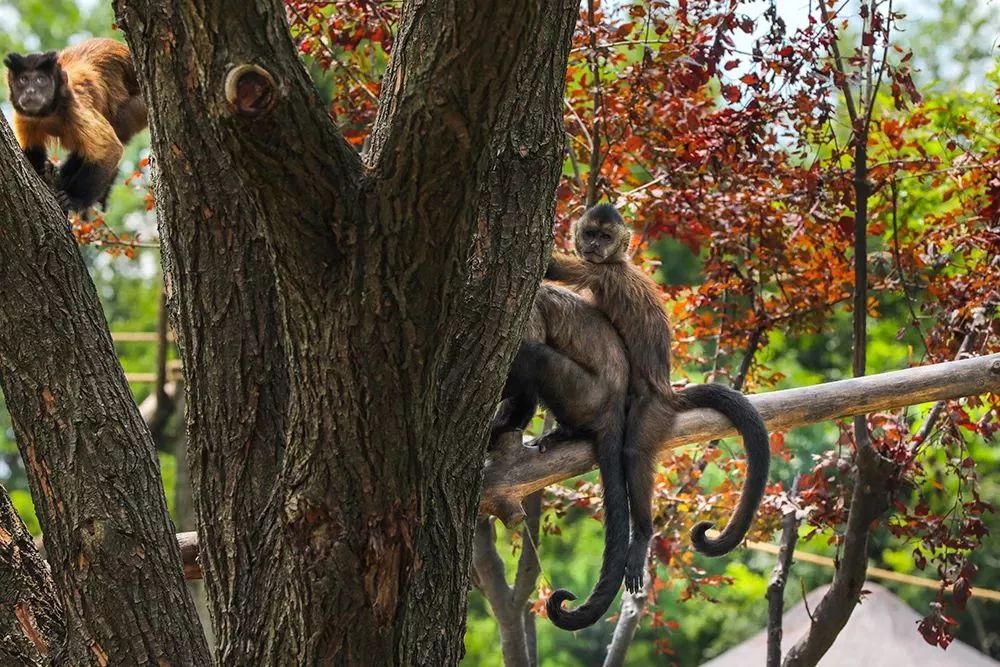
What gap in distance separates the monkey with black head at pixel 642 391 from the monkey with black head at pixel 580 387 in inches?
2.4

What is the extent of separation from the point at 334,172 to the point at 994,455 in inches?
506

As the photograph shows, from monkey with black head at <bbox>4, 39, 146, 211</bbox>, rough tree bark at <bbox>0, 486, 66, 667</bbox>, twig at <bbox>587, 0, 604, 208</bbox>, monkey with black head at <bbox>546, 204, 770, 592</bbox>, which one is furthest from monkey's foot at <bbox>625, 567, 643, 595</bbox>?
monkey with black head at <bbox>4, 39, 146, 211</bbox>

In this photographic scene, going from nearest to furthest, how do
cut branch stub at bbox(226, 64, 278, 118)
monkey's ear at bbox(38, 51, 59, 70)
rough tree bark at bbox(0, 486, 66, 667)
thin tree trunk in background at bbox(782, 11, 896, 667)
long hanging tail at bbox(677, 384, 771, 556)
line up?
cut branch stub at bbox(226, 64, 278, 118) < rough tree bark at bbox(0, 486, 66, 667) < long hanging tail at bbox(677, 384, 771, 556) < thin tree trunk in background at bbox(782, 11, 896, 667) < monkey's ear at bbox(38, 51, 59, 70)

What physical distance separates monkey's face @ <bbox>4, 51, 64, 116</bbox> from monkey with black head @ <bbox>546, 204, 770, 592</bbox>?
299 centimetres

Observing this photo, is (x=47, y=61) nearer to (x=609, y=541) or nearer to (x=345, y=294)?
(x=609, y=541)

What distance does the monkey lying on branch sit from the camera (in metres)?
4.67

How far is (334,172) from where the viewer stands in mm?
2574

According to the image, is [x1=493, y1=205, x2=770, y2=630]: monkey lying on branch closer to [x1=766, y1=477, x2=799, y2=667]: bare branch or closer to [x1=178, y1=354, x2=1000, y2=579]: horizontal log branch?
[x1=178, y1=354, x2=1000, y2=579]: horizontal log branch

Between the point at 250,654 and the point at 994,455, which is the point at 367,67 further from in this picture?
the point at 994,455

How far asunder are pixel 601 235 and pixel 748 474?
3.99 ft

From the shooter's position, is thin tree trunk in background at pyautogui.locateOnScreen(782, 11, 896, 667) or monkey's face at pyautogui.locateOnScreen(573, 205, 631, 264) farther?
thin tree trunk in background at pyautogui.locateOnScreen(782, 11, 896, 667)

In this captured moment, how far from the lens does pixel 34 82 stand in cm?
614

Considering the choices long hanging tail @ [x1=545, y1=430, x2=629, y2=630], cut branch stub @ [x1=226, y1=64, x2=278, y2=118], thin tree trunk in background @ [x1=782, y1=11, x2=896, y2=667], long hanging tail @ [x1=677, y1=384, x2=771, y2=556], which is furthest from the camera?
thin tree trunk in background @ [x1=782, y1=11, x2=896, y2=667]

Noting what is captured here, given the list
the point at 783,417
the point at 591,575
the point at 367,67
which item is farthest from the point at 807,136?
the point at 591,575
